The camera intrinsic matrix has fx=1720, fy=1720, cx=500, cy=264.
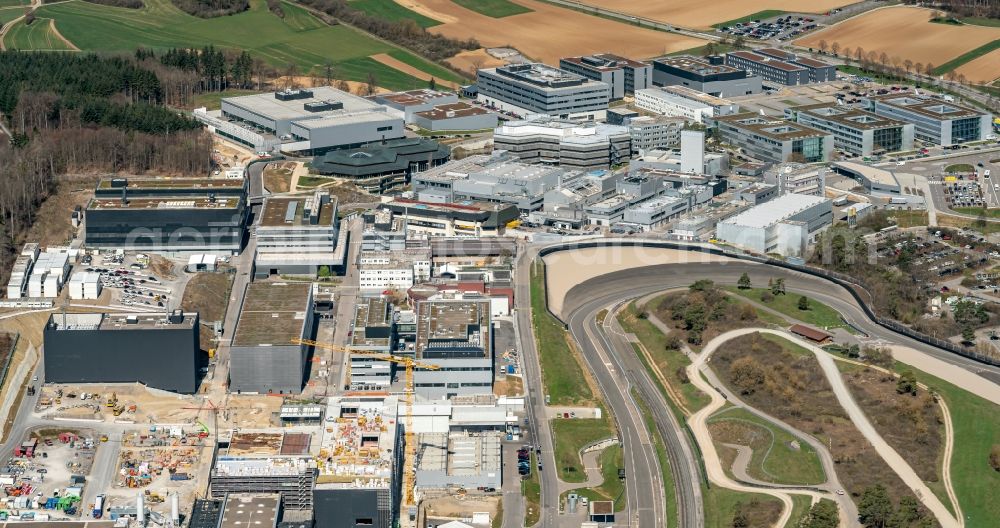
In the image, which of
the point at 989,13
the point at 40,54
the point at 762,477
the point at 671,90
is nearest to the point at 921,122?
the point at 671,90

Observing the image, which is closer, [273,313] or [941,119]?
[273,313]

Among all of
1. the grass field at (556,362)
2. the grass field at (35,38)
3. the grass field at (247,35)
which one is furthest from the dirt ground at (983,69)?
the grass field at (35,38)

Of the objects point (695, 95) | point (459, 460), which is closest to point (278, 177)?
point (695, 95)

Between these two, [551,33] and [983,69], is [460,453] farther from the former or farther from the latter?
[551,33]

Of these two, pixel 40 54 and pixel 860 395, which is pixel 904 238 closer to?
pixel 860 395

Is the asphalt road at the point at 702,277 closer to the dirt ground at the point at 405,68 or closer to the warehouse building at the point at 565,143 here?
the warehouse building at the point at 565,143

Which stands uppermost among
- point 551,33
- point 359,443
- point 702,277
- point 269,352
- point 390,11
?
point 269,352
